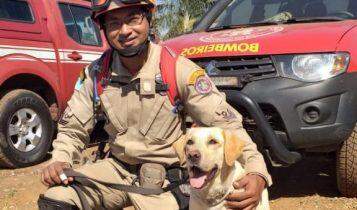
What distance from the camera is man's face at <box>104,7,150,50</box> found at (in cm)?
296

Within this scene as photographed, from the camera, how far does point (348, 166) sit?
4199 mm

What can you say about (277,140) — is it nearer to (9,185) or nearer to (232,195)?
(232,195)

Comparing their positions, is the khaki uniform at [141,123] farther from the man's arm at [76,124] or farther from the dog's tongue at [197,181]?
the dog's tongue at [197,181]

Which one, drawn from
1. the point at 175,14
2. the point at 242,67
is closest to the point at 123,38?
the point at 242,67

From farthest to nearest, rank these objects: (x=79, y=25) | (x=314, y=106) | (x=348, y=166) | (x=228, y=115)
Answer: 1. (x=79, y=25)
2. (x=348, y=166)
3. (x=314, y=106)
4. (x=228, y=115)

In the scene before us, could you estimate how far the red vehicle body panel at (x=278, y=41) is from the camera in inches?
154

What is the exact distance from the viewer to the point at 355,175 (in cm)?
421

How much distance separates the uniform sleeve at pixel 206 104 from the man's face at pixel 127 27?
269 mm

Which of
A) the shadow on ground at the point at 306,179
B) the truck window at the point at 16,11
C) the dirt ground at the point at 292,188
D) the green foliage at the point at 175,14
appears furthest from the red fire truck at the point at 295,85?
the green foliage at the point at 175,14

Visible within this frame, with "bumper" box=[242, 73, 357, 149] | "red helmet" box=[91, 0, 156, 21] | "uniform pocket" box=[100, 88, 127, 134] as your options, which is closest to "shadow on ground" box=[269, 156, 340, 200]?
"bumper" box=[242, 73, 357, 149]

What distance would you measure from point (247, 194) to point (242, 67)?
1.68 m

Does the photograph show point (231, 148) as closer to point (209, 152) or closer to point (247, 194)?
point (209, 152)

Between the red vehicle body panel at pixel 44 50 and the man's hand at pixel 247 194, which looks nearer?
the man's hand at pixel 247 194

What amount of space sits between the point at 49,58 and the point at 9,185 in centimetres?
170
